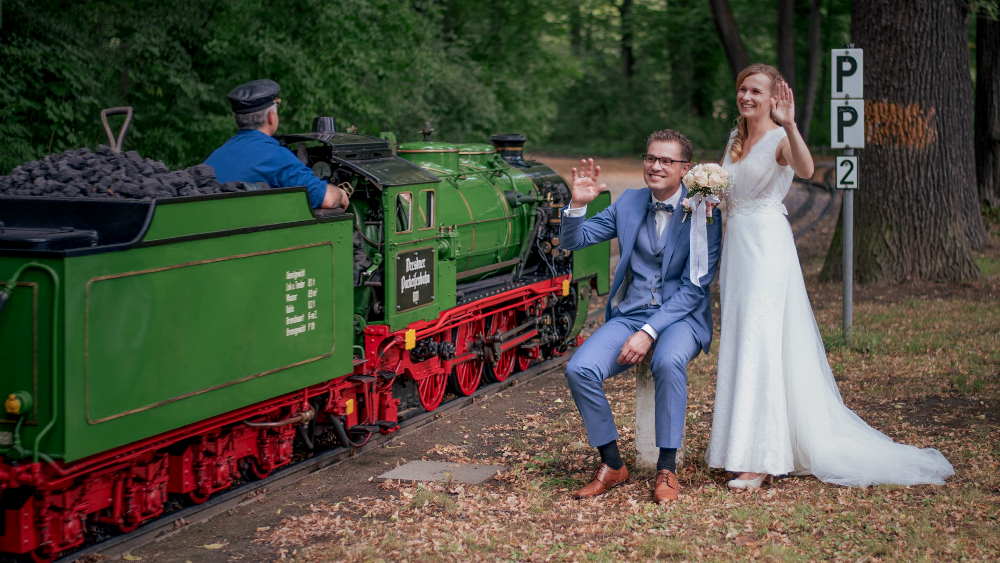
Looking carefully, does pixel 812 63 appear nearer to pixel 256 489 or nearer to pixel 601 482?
pixel 601 482

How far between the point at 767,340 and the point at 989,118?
16.4 metres

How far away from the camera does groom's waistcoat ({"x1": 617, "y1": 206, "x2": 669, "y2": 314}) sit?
21.8ft

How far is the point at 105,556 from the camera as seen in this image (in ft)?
18.6

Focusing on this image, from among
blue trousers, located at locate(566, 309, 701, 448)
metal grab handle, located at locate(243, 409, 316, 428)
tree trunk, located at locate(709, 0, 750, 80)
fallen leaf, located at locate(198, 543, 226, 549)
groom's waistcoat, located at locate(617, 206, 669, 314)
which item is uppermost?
tree trunk, located at locate(709, 0, 750, 80)

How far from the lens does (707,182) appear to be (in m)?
6.27

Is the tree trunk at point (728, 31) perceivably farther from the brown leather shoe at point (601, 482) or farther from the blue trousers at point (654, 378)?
the brown leather shoe at point (601, 482)

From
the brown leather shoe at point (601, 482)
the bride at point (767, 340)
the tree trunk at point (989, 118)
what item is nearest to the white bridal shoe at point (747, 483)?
the bride at point (767, 340)

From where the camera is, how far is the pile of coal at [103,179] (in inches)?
236

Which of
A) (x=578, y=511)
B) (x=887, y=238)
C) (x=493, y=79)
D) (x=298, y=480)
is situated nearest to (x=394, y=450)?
(x=298, y=480)

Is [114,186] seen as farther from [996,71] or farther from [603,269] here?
[996,71]

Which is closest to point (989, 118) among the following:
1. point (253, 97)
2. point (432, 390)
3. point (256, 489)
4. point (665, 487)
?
point (432, 390)

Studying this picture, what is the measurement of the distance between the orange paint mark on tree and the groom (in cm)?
844

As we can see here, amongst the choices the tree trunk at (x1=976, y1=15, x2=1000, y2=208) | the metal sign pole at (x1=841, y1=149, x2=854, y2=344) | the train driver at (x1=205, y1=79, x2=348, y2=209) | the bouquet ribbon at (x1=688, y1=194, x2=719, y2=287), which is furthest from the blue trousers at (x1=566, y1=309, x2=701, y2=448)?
the tree trunk at (x1=976, y1=15, x2=1000, y2=208)

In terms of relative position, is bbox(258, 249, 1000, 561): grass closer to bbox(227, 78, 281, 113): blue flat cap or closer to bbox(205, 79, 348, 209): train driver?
bbox(205, 79, 348, 209): train driver
